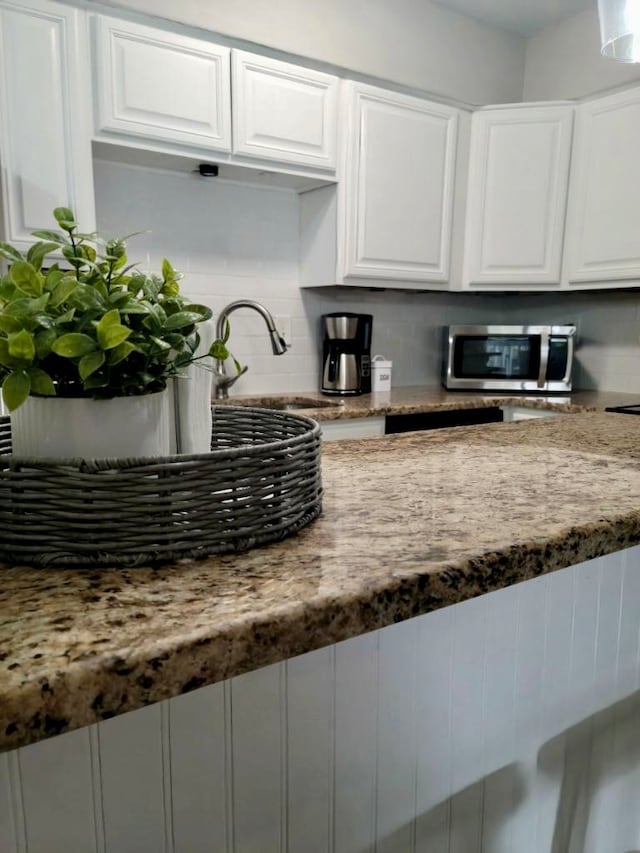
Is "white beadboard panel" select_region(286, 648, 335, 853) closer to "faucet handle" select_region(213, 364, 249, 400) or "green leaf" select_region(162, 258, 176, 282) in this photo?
"green leaf" select_region(162, 258, 176, 282)

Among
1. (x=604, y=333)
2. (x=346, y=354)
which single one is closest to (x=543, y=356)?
(x=604, y=333)

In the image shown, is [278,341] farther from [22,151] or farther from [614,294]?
[614,294]

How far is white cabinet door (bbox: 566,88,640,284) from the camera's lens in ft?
8.50

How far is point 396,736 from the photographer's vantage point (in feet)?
2.97

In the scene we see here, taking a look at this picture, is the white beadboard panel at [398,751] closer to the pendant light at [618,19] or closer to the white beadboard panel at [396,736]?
the white beadboard panel at [396,736]

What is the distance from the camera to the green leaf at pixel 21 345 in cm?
44

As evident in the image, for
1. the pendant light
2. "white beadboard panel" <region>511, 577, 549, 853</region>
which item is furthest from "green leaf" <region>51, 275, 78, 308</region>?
the pendant light

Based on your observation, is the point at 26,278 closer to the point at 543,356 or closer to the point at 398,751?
the point at 398,751

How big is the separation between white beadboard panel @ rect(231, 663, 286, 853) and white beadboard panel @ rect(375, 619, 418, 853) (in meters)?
0.17

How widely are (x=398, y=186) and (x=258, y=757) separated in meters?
2.42

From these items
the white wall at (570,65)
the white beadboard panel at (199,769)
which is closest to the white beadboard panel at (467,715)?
the white beadboard panel at (199,769)

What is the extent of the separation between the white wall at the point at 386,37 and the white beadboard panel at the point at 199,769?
7.20 ft

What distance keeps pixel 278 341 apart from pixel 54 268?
6.51 ft

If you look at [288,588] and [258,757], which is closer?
[288,588]
